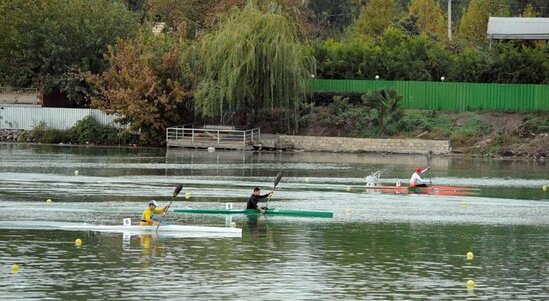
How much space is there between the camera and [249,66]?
74750 millimetres

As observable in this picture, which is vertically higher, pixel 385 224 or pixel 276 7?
pixel 276 7

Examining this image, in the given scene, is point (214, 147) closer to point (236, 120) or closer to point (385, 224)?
point (236, 120)

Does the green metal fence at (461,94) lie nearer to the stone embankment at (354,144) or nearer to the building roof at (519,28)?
the stone embankment at (354,144)

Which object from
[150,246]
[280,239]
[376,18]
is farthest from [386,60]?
[150,246]

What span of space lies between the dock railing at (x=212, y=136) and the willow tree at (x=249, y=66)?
157 cm

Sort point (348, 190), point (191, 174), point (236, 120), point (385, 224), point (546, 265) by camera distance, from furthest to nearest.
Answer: point (236, 120), point (191, 174), point (348, 190), point (385, 224), point (546, 265)

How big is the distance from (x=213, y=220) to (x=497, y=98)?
133ft

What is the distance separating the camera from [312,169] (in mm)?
63250

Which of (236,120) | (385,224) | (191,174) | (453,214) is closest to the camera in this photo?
(385,224)

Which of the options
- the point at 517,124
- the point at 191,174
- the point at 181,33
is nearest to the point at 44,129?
the point at 181,33

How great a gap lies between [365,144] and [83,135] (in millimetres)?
18711

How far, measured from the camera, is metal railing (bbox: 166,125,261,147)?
76938mm

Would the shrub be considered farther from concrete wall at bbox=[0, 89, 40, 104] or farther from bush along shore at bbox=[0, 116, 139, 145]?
concrete wall at bbox=[0, 89, 40, 104]

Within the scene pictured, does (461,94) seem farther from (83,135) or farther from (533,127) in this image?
(83,135)
